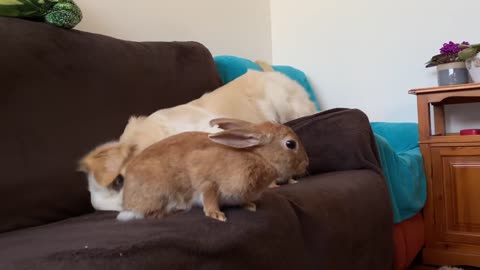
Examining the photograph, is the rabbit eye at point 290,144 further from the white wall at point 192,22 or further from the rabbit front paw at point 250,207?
the white wall at point 192,22

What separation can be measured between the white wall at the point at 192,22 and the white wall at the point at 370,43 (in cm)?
23

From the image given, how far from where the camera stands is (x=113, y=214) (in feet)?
3.59

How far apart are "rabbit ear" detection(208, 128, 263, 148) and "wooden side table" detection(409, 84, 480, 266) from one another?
154 centimetres

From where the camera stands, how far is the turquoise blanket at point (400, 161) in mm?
1853

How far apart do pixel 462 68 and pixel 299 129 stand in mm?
1176

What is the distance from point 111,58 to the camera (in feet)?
5.00

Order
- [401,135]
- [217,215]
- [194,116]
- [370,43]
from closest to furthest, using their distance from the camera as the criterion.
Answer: [217,215], [194,116], [401,135], [370,43]

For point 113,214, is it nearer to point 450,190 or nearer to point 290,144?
point 290,144

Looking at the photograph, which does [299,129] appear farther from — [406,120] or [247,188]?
[406,120]

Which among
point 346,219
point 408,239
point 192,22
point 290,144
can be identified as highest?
point 192,22

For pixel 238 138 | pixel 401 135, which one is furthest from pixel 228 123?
pixel 401 135

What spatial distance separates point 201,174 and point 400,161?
52.4 inches

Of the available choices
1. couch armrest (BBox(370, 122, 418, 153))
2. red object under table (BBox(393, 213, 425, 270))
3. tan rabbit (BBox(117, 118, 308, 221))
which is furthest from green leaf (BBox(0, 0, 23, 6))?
couch armrest (BBox(370, 122, 418, 153))

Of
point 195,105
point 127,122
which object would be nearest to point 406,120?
point 195,105
